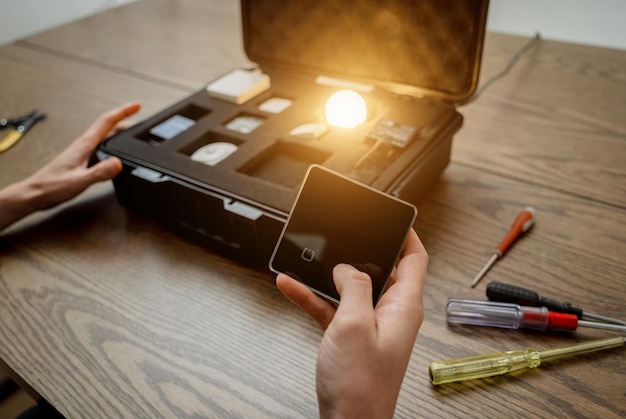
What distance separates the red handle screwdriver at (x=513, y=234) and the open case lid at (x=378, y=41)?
195mm

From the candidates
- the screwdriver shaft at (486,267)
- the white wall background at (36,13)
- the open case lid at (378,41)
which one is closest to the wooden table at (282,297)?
the screwdriver shaft at (486,267)

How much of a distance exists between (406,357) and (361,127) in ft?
1.29

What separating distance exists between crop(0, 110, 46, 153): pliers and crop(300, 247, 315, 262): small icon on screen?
2.24 feet

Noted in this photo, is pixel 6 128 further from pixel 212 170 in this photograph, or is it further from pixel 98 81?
pixel 212 170

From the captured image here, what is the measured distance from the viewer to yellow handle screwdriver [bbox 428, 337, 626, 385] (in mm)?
499

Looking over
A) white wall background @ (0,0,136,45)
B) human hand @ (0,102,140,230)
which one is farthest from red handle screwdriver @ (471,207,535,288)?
white wall background @ (0,0,136,45)

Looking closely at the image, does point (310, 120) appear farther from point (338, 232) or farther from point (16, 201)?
point (16, 201)

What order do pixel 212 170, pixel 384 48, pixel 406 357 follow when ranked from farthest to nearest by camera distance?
1. pixel 384 48
2. pixel 212 170
3. pixel 406 357

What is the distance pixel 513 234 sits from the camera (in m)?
0.65

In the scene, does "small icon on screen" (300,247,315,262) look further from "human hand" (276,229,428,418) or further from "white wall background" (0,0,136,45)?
"white wall background" (0,0,136,45)

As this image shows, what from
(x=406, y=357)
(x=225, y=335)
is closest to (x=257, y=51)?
(x=225, y=335)

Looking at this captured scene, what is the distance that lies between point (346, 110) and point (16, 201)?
484 mm

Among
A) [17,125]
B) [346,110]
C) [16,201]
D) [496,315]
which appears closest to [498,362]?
[496,315]

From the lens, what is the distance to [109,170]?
2.28ft
